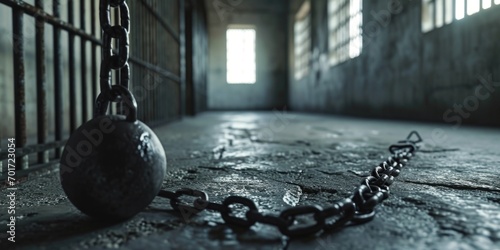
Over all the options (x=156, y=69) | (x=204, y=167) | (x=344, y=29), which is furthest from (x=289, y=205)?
(x=344, y=29)

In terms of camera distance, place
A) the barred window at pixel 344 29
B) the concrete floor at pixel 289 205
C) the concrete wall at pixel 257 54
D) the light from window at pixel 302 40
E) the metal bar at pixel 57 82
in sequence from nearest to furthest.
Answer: the concrete floor at pixel 289 205, the metal bar at pixel 57 82, the barred window at pixel 344 29, the light from window at pixel 302 40, the concrete wall at pixel 257 54

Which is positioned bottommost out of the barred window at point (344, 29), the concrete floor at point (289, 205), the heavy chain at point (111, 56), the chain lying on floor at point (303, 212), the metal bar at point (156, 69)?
the concrete floor at point (289, 205)

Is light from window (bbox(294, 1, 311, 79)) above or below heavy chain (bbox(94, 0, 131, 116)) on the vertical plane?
above

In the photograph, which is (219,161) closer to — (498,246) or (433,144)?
(498,246)

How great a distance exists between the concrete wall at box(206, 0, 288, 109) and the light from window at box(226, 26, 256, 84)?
17 cm

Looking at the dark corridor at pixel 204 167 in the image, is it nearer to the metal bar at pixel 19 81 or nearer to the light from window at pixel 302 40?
the metal bar at pixel 19 81

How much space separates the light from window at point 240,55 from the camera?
1347cm

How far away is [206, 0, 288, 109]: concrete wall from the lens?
13.2m

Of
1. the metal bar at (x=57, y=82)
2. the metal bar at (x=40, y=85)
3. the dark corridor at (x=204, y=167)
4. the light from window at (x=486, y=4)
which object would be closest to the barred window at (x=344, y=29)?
the dark corridor at (x=204, y=167)

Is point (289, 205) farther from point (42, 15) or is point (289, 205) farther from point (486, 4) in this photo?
point (486, 4)

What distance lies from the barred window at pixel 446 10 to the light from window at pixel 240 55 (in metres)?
8.92

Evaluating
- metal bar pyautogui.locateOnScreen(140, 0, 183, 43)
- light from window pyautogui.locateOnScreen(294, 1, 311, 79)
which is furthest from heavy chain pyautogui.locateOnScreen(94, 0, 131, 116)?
light from window pyautogui.locateOnScreen(294, 1, 311, 79)

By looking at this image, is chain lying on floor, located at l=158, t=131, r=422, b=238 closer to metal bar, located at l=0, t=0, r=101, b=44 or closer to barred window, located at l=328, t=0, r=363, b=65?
metal bar, located at l=0, t=0, r=101, b=44

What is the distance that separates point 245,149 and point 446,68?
10.8ft
